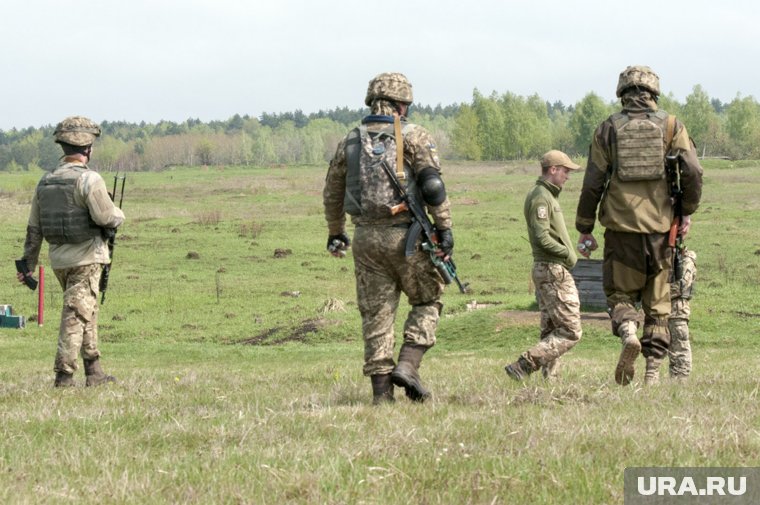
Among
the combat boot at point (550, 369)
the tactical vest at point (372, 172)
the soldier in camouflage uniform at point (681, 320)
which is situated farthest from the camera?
the combat boot at point (550, 369)

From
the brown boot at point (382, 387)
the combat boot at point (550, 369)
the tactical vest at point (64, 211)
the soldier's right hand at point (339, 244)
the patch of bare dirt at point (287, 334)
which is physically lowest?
the patch of bare dirt at point (287, 334)

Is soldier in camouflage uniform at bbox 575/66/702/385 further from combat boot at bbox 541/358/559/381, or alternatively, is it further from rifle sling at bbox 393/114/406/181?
rifle sling at bbox 393/114/406/181

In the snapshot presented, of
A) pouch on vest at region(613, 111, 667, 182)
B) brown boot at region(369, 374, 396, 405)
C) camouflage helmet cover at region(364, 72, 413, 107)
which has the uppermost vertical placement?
camouflage helmet cover at region(364, 72, 413, 107)

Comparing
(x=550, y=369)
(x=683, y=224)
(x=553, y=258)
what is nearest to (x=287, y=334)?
(x=550, y=369)

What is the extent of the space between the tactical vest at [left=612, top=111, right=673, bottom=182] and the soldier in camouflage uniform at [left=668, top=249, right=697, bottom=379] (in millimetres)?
1057

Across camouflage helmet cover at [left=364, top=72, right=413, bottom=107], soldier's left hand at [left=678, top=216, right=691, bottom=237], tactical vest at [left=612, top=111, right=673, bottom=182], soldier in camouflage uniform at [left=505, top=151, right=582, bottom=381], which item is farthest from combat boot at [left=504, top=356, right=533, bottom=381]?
camouflage helmet cover at [left=364, top=72, right=413, bottom=107]

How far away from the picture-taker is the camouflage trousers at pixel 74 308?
388 inches

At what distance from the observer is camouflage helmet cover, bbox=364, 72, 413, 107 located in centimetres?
Answer: 782

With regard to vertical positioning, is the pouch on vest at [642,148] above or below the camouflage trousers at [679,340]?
above

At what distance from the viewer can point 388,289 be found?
7.88 metres

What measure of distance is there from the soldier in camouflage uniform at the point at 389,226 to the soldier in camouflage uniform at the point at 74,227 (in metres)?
2.81

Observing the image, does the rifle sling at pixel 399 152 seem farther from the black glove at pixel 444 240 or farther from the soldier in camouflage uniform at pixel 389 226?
the black glove at pixel 444 240

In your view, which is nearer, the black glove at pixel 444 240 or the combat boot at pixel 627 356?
the black glove at pixel 444 240

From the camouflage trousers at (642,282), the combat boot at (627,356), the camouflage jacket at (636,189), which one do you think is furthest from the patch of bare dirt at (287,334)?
the combat boot at (627,356)
